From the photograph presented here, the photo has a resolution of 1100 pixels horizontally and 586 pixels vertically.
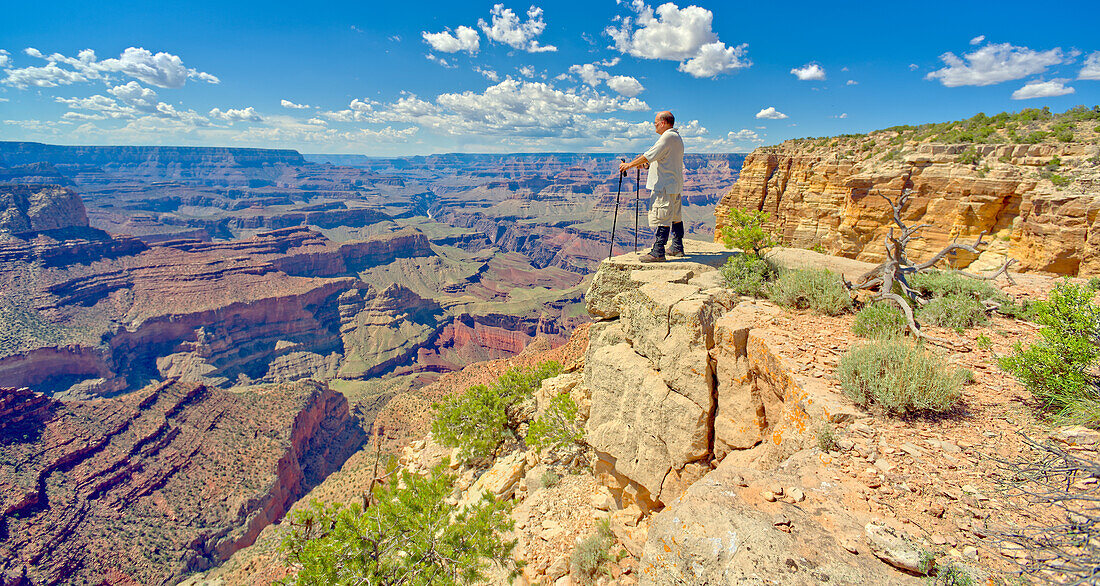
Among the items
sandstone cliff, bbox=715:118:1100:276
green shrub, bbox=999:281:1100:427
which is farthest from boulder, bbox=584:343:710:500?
sandstone cliff, bbox=715:118:1100:276

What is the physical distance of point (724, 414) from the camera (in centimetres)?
547

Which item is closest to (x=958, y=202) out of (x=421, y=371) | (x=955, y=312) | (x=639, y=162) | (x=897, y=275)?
(x=897, y=275)

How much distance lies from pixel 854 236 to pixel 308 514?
22.9 metres

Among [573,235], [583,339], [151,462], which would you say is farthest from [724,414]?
[573,235]

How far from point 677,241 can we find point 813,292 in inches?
123

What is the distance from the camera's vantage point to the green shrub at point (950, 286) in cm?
631

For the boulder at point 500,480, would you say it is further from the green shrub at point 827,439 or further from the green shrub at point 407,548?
the green shrub at point 827,439

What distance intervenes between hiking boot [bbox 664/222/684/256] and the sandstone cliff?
5.30m

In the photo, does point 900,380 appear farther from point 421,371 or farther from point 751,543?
point 421,371

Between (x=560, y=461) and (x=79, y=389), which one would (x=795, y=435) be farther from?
(x=79, y=389)

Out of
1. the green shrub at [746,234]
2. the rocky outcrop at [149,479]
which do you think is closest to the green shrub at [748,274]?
the green shrub at [746,234]

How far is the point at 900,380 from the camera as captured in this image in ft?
13.1

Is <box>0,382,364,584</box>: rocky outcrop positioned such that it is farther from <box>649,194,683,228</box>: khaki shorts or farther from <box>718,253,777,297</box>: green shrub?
<box>718,253,777,297</box>: green shrub

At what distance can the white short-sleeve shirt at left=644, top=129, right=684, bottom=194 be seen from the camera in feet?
25.4
